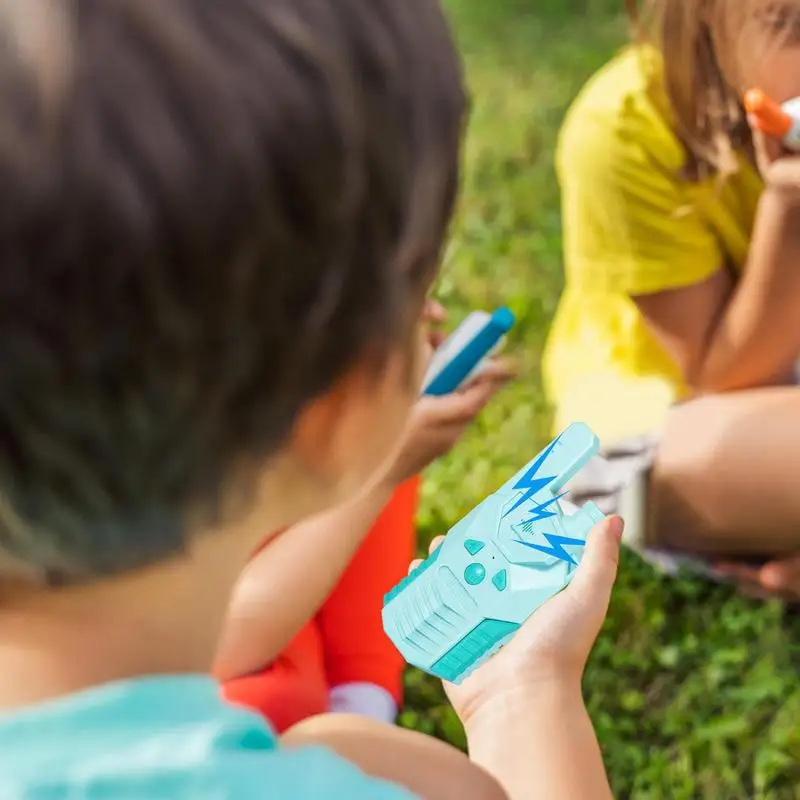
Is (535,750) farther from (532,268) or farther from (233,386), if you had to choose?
(532,268)

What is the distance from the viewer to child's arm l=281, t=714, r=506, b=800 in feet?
2.04

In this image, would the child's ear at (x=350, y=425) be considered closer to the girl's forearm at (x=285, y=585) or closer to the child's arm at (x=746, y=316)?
the girl's forearm at (x=285, y=585)

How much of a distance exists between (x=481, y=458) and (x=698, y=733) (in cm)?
44

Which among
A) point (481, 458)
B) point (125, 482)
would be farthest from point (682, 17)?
point (125, 482)

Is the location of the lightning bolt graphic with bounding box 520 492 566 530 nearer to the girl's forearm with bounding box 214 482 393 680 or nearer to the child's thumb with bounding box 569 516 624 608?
the child's thumb with bounding box 569 516 624 608

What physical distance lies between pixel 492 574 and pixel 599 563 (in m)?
0.11

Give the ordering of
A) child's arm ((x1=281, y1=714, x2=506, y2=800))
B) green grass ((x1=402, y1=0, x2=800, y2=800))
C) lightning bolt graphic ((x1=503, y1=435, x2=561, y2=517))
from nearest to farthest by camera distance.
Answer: child's arm ((x1=281, y1=714, x2=506, y2=800)) → lightning bolt graphic ((x1=503, y1=435, x2=561, y2=517)) → green grass ((x1=402, y1=0, x2=800, y2=800))

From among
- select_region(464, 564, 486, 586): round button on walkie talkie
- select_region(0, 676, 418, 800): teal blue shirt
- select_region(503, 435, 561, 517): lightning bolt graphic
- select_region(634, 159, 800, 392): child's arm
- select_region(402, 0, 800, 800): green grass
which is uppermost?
select_region(0, 676, 418, 800): teal blue shirt

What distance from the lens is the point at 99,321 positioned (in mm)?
368

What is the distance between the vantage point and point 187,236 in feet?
1.19

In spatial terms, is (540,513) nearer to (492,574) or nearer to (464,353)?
(492,574)

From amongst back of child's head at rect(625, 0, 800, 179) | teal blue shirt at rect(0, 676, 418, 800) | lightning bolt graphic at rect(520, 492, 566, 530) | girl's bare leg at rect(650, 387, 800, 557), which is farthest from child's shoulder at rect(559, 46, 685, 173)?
teal blue shirt at rect(0, 676, 418, 800)

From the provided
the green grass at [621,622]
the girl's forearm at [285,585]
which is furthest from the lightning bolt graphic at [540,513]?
the green grass at [621,622]

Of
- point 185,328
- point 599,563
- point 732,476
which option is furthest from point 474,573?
point 732,476
